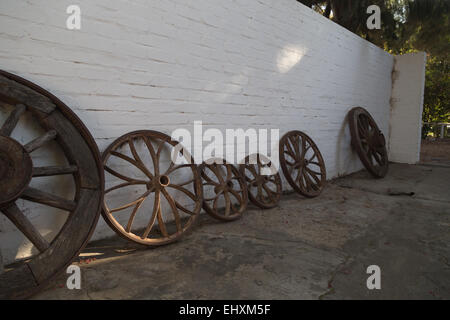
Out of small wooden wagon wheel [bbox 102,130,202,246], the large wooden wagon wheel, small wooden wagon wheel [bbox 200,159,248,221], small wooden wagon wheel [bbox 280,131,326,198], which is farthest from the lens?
small wooden wagon wheel [bbox 280,131,326,198]

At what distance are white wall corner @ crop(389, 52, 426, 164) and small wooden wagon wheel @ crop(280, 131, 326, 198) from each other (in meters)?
3.90

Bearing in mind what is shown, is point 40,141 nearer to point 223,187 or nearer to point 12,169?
point 12,169

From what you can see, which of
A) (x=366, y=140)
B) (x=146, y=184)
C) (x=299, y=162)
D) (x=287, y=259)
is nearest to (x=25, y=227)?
(x=146, y=184)

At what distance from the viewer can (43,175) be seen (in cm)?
188

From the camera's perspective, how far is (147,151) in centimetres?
269

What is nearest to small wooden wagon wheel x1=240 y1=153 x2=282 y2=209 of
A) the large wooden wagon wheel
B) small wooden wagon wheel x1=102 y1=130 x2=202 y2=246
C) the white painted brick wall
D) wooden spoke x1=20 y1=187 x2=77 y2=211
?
the white painted brick wall

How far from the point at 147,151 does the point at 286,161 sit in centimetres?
191

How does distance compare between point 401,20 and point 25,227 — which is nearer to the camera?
point 25,227

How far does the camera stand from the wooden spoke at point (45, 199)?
1785 mm

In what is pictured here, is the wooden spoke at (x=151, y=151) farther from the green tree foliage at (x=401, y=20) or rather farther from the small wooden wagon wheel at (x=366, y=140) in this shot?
the green tree foliage at (x=401, y=20)

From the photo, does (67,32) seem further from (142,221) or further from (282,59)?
(282,59)

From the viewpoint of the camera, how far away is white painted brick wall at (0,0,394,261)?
2.03m

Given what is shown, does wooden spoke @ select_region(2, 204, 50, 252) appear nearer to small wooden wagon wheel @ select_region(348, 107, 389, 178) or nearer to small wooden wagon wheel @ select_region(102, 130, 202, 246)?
small wooden wagon wheel @ select_region(102, 130, 202, 246)

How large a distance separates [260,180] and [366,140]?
297 centimetres
